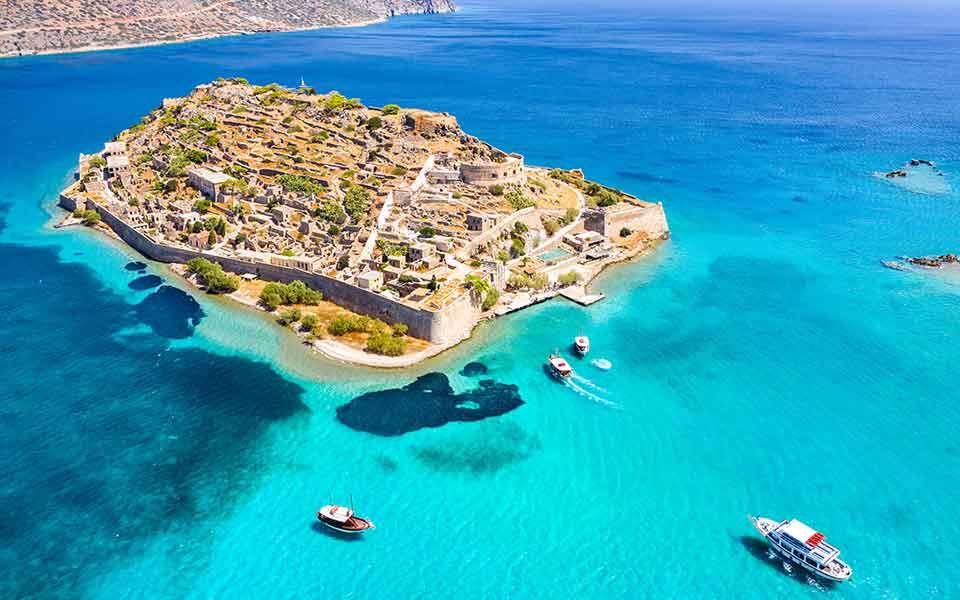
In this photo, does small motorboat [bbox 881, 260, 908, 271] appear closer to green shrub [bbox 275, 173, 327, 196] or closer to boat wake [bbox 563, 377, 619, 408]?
boat wake [bbox 563, 377, 619, 408]

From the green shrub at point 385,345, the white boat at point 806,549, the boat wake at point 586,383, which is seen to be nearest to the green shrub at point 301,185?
the green shrub at point 385,345

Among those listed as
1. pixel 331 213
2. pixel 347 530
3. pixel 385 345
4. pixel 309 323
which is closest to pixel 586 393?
pixel 385 345

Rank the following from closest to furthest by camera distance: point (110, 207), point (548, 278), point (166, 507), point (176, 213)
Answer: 1. point (166, 507)
2. point (548, 278)
3. point (176, 213)
4. point (110, 207)

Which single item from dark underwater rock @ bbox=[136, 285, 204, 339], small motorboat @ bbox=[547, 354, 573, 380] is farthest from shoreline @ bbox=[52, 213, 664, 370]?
small motorboat @ bbox=[547, 354, 573, 380]

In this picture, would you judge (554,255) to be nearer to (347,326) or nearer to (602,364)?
(602,364)

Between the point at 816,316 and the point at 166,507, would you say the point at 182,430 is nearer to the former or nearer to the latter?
the point at 166,507

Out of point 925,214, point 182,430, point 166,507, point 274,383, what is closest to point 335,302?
point 274,383
